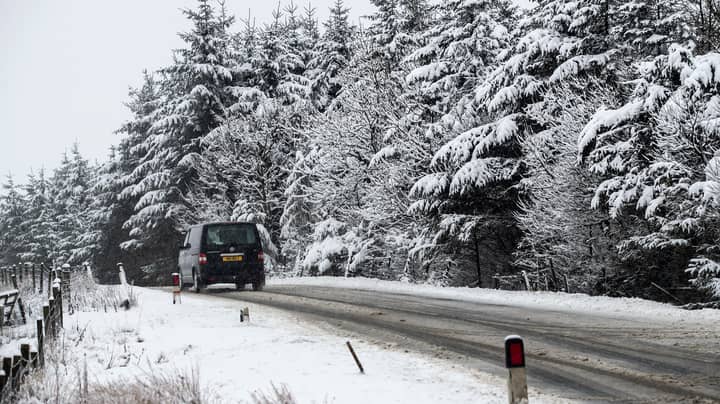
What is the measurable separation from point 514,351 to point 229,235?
15631 mm

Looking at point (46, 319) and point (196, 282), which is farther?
point (196, 282)

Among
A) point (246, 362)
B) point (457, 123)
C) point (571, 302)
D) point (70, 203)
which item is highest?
point (70, 203)

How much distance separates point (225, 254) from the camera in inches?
771

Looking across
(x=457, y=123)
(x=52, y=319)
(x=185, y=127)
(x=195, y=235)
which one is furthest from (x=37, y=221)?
(x=52, y=319)

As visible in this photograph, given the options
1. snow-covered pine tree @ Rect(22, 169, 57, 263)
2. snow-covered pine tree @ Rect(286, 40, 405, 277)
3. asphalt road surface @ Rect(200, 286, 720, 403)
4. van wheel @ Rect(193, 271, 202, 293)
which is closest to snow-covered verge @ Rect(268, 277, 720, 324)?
asphalt road surface @ Rect(200, 286, 720, 403)

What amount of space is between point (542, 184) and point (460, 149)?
2895mm

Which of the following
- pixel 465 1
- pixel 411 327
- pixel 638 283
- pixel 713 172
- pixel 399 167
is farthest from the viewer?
pixel 399 167

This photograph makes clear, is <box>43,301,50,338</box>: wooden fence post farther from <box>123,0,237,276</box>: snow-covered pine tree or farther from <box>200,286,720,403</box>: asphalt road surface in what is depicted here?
<box>123,0,237,276</box>: snow-covered pine tree

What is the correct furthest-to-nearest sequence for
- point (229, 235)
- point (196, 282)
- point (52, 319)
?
point (196, 282) → point (229, 235) → point (52, 319)

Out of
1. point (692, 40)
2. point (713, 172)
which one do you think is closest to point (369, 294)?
point (713, 172)

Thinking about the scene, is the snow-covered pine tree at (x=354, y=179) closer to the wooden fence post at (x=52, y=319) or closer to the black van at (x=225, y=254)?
the black van at (x=225, y=254)

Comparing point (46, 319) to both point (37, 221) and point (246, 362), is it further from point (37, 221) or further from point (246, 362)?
point (37, 221)

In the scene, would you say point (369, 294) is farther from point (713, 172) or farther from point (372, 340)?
point (713, 172)

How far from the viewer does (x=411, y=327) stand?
1101 cm
